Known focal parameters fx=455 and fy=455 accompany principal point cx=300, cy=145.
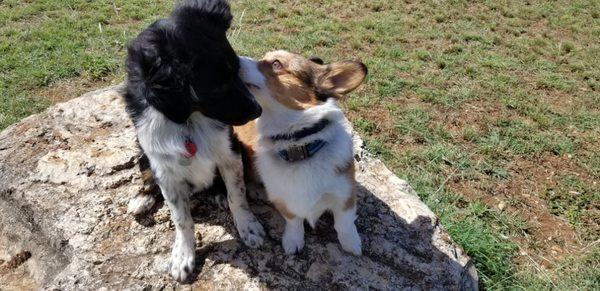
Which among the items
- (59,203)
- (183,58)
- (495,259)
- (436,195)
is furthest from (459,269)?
(59,203)

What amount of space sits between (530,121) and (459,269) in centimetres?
306

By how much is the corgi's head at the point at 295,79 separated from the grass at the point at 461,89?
1703 millimetres

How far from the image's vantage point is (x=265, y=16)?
23.1 ft

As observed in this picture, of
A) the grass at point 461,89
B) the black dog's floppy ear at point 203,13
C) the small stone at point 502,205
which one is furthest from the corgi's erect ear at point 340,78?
the small stone at point 502,205

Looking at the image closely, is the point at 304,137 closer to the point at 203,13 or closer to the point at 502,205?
the point at 203,13

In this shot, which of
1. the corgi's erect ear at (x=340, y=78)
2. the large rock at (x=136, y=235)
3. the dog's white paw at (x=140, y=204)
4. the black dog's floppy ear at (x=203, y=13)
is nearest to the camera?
A: the black dog's floppy ear at (x=203, y=13)

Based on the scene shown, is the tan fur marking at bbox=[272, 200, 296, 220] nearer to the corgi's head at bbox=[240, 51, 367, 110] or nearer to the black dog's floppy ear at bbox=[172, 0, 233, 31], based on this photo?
the corgi's head at bbox=[240, 51, 367, 110]

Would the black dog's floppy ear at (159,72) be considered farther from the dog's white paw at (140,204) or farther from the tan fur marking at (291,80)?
the dog's white paw at (140,204)

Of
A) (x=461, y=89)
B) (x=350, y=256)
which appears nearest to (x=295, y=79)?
(x=350, y=256)

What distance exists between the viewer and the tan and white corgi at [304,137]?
2.36 meters

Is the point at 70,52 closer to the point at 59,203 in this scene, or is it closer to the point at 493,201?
the point at 59,203

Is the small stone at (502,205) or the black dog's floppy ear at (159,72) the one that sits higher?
the black dog's floppy ear at (159,72)

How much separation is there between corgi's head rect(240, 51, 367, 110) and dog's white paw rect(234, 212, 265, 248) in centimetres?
78

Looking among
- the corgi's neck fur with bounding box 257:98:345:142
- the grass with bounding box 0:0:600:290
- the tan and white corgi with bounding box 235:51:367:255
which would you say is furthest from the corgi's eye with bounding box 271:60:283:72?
the grass with bounding box 0:0:600:290
